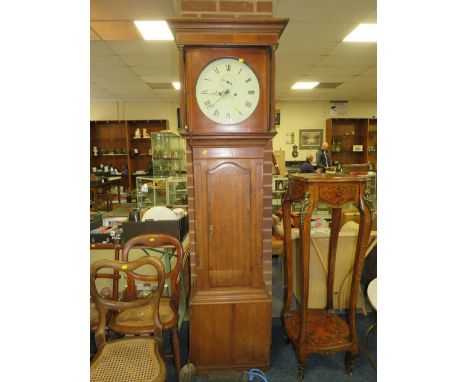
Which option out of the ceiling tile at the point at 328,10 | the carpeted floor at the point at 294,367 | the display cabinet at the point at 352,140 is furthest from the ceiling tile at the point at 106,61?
the display cabinet at the point at 352,140

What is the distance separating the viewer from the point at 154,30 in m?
3.97

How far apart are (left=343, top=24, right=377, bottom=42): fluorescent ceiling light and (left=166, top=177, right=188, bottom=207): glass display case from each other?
2.91 metres

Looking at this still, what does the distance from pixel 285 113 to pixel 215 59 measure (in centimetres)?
772

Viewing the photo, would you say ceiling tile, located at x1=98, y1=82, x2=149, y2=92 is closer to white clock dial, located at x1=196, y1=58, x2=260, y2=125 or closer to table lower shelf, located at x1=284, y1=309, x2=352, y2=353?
white clock dial, located at x1=196, y1=58, x2=260, y2=125

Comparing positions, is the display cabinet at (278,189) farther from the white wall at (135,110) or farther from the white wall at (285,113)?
the white wall at (135,110)

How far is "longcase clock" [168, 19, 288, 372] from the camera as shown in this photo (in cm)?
180

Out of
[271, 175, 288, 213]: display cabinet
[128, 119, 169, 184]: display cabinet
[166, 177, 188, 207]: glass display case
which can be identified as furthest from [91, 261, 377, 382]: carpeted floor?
[128, 119, 169, 184]: display cabinet

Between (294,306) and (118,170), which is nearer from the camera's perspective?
(294,306)

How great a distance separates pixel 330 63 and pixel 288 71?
791mm
